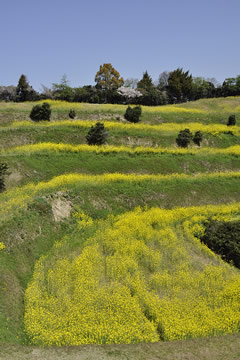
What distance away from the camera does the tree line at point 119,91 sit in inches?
2731

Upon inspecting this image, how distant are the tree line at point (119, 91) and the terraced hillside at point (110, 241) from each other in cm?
2520

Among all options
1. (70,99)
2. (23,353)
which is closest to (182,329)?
(23,353)

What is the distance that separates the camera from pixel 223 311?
1557 centimetres

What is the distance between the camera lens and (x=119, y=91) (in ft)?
240

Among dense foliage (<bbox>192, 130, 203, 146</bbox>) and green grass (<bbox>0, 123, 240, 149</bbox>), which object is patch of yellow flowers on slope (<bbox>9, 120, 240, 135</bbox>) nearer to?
green grass (<bbox>0, 123, 240, 149</bbox>)

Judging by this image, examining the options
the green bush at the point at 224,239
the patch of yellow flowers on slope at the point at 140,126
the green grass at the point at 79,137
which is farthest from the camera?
the patch of yellow flowers on slope at the point at 140,126

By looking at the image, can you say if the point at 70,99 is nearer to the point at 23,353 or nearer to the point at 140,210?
the point at 140,210

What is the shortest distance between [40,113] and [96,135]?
1129cm

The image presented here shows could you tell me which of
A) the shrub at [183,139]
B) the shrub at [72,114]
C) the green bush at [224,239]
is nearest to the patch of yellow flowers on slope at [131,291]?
the green bush at [224,239]

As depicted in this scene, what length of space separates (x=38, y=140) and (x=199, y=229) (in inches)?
1030

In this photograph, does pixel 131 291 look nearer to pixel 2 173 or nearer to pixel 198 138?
pixel 2 173

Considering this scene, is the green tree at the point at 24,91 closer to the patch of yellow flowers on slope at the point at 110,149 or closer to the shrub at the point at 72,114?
the shrub at the point at 72,114

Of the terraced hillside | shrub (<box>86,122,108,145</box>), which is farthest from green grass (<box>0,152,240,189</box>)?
shrub (<box>86,122,108,145</box>)

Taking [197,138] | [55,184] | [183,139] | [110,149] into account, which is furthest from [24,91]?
[55,184]
